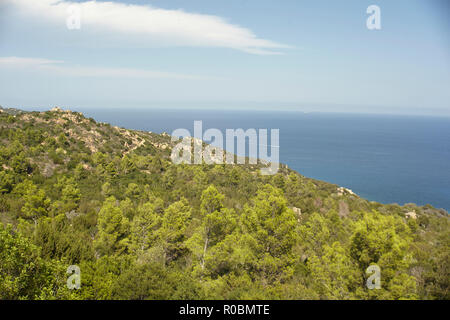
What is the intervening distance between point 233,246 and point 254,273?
174 centimetres

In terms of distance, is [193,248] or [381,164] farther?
[381,164]

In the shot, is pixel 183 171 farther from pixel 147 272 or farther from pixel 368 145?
pixel 368 145

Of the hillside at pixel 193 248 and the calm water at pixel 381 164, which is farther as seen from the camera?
the calm water at pixel 381 164

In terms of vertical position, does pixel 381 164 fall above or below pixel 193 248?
below

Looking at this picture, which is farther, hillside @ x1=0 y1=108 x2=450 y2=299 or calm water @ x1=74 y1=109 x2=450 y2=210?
calm water @ x1=74 y1=109 x2=450 y2=210

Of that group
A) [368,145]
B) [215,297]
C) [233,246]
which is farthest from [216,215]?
[368,145]

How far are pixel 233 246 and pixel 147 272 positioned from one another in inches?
187
